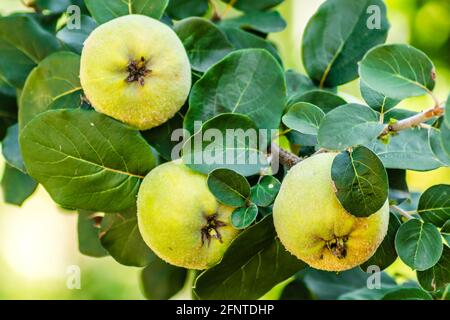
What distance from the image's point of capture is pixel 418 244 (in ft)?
2.88

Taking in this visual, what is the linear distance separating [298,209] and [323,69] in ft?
1.24

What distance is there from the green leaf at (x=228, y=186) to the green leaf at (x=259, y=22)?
42cm

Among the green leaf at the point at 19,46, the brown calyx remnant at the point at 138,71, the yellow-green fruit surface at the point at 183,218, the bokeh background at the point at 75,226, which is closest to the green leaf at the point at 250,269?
the yellow-green fruit surface at the point at 183,218

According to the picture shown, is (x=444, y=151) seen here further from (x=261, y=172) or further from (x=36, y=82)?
(x=36, y=82)

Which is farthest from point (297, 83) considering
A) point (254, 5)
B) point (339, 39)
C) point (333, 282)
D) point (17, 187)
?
point (17, 187)

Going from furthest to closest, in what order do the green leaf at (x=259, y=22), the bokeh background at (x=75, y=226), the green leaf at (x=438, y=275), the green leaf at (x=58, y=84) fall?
the bokeh background at (x=75, y=226) → the green leaf at (x=259, y=22) → the green leaf at (x=58, y=84) → the green leaf at (x=438, y=275)

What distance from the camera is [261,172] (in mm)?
945

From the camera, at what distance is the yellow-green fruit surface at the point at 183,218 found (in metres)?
0.89

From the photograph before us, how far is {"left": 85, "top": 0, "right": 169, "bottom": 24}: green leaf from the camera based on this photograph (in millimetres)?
985

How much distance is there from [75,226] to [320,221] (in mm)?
1530

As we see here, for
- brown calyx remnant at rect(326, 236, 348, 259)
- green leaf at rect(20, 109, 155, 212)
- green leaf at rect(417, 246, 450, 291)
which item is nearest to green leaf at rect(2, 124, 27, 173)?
green leaf at rect(20, 109, 155, 212)

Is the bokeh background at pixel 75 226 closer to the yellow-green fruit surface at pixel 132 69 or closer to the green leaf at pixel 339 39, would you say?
the green leaf at pixel 339 39

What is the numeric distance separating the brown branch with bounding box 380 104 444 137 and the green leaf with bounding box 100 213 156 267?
1.34 ft

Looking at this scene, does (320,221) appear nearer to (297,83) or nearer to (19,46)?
(297,83)
